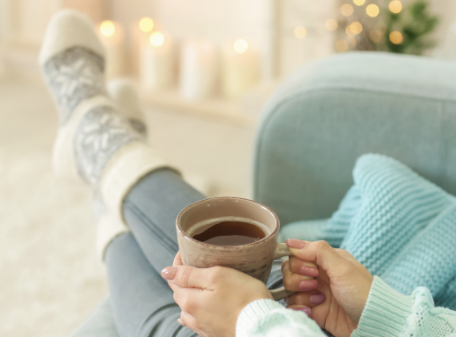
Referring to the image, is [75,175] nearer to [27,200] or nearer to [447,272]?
[27,200]

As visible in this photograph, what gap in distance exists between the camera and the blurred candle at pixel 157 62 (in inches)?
84.4

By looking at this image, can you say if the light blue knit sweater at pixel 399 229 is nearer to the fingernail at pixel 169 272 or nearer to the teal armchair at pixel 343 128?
the teal armchair at pixel 343 128

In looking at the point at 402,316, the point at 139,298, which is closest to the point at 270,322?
the point at 402,316

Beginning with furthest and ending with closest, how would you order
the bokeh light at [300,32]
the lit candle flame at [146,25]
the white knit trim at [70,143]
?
the lit candle flame at [146,25] < the bokeh light at [300,32] < the white knit trim at [70,143]

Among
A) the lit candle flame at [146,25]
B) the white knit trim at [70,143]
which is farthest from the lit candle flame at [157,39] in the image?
the white knit trim at [70,143]

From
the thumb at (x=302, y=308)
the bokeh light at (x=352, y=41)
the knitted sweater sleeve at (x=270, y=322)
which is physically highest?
the bokeh light at (x=352, y=41)

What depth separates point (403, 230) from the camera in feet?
2.01

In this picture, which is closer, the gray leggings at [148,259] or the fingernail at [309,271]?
the fingernail at [309,271]

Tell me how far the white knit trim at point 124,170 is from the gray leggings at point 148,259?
13 mm

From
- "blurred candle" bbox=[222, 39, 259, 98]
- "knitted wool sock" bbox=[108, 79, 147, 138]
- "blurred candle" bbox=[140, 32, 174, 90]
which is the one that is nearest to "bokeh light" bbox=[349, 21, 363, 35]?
"blurred candle" bbox=[222, 39, 259, 98]

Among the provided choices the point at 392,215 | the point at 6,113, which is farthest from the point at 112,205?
the point at 6,113

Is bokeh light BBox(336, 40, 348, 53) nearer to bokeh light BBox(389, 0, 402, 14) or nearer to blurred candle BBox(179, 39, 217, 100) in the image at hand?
bokeh light BBox(389, 0, 402, 14)

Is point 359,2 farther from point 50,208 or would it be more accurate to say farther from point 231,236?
point 231,236

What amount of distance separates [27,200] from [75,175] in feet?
1.87
